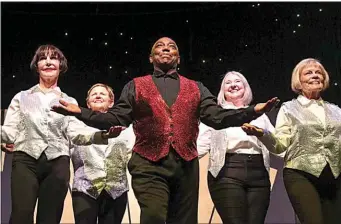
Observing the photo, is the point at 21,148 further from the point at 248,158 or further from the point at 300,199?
the point at 300,199

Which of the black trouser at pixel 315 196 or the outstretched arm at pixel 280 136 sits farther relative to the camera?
the outstretched arm at pixel 280 136

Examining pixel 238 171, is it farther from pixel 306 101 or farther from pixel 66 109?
pixel 66 109

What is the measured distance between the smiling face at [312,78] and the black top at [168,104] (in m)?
0.72

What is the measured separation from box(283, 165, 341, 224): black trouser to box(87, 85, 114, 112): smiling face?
4.17ft

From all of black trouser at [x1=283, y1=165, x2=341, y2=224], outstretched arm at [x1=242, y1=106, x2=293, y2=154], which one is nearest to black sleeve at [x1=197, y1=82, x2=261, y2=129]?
outstretched arm at [x1=242, y1=106, x2=293, y2=154]

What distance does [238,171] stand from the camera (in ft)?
11.1

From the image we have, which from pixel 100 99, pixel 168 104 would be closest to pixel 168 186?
pixel 168 104

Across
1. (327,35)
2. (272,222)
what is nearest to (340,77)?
(327,35)

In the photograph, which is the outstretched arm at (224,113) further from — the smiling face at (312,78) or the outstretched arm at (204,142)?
the outstretched arm at (204,142)

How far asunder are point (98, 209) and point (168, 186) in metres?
0.98

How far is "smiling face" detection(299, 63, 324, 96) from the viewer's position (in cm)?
334

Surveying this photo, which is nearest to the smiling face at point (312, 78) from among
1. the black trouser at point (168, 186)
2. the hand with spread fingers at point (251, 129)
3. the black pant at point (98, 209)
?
the hand with spread fingers at point (251, 129)

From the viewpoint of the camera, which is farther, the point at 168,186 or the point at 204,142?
the point at 204,142

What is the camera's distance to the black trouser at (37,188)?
3.24m
